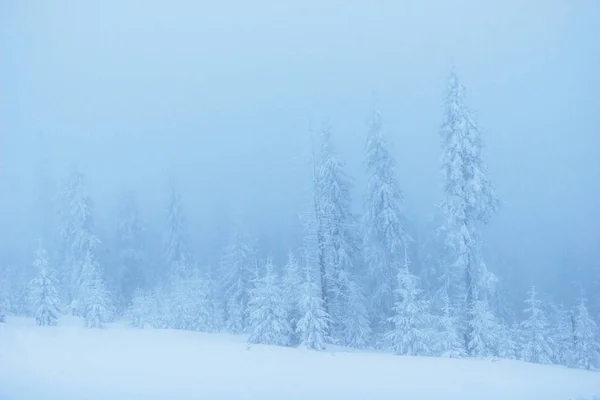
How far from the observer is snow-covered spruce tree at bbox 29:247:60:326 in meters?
20.8

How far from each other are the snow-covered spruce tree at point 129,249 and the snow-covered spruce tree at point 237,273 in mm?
7477

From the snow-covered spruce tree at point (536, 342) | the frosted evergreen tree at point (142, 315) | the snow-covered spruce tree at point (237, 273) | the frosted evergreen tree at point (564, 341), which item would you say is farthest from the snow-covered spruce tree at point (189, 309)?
the frosted evergreen tree at point (564, 341)

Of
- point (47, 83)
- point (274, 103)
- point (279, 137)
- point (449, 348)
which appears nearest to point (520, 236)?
point (279, 137)

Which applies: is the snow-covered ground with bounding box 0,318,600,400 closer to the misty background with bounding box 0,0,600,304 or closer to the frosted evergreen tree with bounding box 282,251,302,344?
the frosted evergreen tree with bounding box 282,251,302,344

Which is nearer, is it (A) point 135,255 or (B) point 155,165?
(A) point 135,255

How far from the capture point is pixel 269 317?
63.2 feet

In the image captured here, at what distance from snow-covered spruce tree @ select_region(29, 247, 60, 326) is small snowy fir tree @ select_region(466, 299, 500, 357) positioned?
18.1 m

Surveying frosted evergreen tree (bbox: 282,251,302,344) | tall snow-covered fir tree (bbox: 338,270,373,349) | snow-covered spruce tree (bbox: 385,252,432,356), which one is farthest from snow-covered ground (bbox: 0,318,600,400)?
tall snow-covered fir tree (bbox: 338,270,373,349)

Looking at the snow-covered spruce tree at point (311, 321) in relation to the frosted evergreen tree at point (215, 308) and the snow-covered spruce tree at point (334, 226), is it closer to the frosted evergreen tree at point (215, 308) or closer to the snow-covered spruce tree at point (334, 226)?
the snow-covered spruce tree at point (334, 226)

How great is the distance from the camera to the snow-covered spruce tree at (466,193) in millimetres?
20453

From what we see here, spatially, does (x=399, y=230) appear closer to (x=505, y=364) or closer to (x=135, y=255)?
(x=505, y=364)

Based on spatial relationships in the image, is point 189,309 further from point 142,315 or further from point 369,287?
point 369,287

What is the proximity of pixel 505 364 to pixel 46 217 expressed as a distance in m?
39.2

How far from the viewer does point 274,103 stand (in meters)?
191
